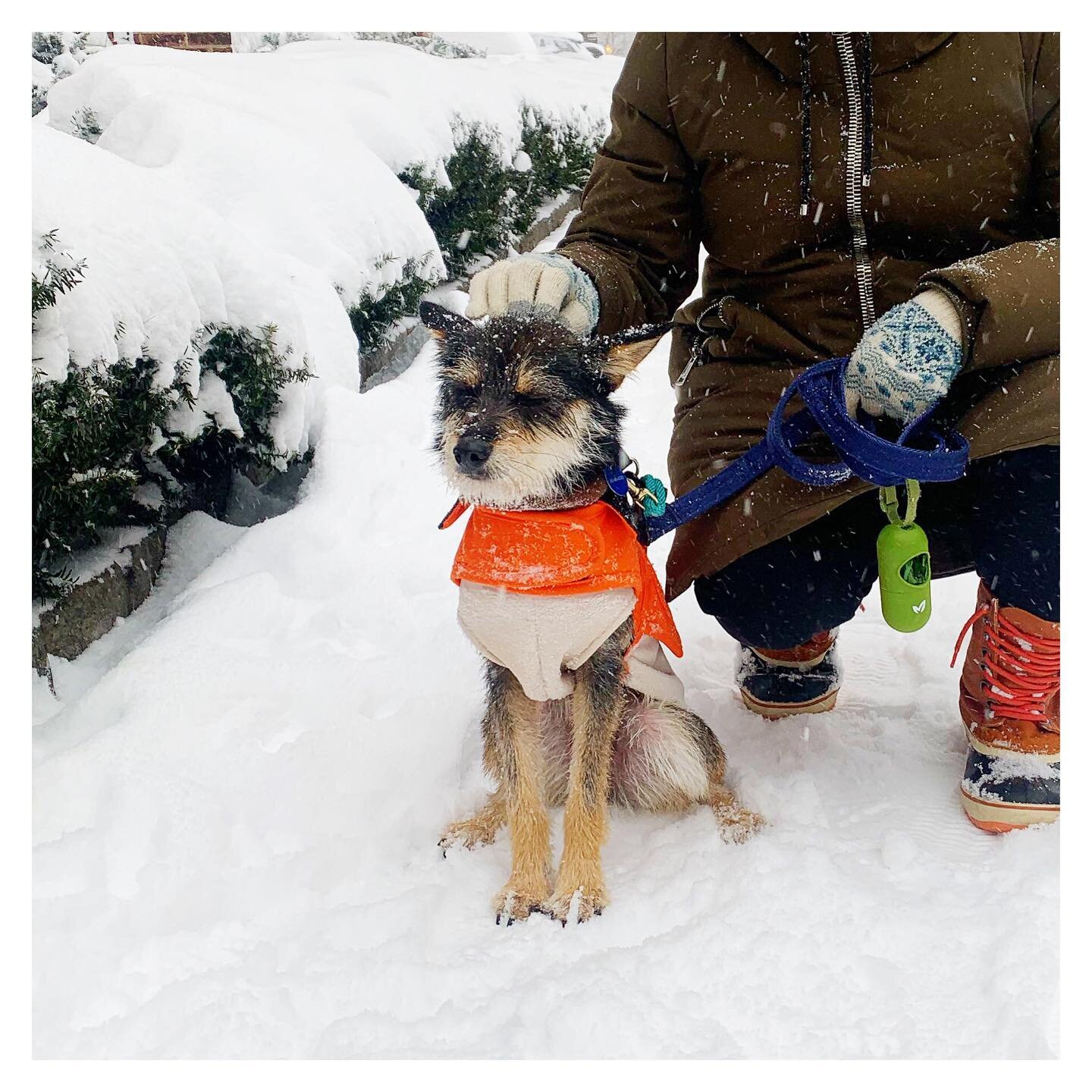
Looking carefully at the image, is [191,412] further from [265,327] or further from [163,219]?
[163,219]

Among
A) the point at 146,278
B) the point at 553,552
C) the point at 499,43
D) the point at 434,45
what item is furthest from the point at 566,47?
the point at 553,552

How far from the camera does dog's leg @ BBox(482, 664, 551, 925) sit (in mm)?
2088

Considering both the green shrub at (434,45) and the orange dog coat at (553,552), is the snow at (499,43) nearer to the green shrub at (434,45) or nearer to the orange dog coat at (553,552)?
the green shrub at (434,45)

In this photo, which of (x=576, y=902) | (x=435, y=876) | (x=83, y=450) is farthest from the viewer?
(x=83, y=450)

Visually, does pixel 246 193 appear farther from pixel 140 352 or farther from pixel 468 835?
pixel 468 835

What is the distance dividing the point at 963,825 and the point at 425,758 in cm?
144

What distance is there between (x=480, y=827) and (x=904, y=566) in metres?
1.25

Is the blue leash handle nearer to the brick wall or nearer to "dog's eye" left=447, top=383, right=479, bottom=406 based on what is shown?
"dog's eye" left=447, top=383, right=479, bottom=406

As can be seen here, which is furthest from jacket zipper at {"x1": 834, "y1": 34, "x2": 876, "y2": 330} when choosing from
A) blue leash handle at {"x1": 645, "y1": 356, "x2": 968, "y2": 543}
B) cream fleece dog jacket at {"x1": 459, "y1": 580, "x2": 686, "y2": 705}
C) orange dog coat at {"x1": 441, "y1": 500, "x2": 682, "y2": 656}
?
cream fleece dog jacket at {"x1": 459, "y1": 580, "x2": 686, "y2": 705}

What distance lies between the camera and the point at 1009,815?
2.14m

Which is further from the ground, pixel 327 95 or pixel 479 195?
pixel 327 95

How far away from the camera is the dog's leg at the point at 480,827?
7.45ft

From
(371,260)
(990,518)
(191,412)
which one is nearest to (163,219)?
(191,412)

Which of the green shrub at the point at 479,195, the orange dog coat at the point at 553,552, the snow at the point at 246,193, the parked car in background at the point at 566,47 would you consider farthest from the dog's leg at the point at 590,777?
the parked car in background at the point at 566,47
